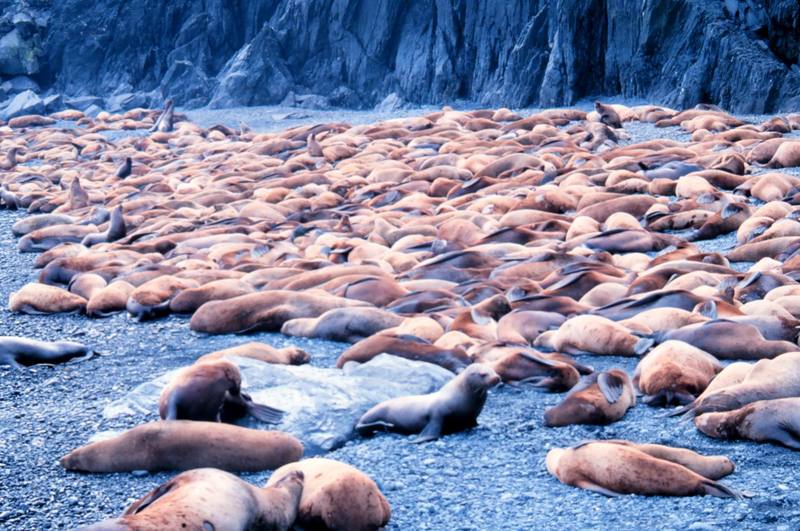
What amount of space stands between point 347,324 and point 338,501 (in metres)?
3.26

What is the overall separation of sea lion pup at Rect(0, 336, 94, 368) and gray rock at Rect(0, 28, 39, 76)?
34.0 m

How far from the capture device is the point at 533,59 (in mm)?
23062

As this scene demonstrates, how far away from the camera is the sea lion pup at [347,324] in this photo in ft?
21.6

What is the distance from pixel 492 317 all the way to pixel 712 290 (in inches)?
57.5

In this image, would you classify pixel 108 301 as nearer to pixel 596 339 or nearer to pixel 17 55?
pixel 596 339

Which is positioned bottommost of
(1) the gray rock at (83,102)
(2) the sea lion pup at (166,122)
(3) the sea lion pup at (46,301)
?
(1) the gray rock at (83,102)

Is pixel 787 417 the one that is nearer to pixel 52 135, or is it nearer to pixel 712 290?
pixel 712 290

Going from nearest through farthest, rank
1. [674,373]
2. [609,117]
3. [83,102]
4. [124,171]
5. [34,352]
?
[674,373] → [34,352] → [609,117] → [124,171] → [83,102]

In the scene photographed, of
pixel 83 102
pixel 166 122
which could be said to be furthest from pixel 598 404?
pixel 83 102

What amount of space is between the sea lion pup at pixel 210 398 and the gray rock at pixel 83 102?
104 ft

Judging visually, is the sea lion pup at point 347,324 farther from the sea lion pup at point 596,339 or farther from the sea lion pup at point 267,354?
the sea lion pup at point 596,339

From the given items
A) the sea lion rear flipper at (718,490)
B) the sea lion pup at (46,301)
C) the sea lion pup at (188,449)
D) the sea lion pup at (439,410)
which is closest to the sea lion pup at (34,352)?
the sea lion pup at (46,301)

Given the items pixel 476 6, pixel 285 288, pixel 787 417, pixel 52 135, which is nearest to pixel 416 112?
pixel 476 6

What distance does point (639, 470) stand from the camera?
379cm
